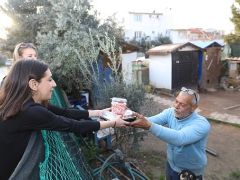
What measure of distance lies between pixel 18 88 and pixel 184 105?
1561mm

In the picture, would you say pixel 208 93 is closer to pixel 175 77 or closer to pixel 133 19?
pixel 175 77

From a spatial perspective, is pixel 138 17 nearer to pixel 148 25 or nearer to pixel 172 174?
pixel 148 25

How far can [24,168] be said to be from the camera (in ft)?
5.79

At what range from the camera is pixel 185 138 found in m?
2.62

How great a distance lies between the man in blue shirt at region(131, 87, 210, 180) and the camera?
2.57 m

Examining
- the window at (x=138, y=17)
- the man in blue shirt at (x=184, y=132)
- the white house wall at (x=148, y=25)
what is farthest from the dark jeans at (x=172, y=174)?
the window at (x=138, y=17)

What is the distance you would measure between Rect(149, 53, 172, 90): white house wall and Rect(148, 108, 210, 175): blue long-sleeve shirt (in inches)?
400

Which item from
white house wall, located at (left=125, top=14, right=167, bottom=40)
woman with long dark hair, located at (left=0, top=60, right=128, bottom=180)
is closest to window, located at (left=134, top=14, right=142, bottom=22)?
white house wall, located at (left=125, top=14, right=167, bottom=40)

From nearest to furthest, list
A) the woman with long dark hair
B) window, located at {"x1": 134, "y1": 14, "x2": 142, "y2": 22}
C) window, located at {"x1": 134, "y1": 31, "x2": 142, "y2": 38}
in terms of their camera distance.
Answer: the woman with long dark hair
window, located at {"x1": 134, "y1": 31, "x2": 142, "y2": 38}
window, located at {"x1": 134, "y1": 14, "x2": 142, "y2": 22}

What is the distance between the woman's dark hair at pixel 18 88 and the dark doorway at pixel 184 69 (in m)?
11.4

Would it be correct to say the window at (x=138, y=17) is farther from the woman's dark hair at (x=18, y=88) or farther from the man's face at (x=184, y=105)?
the woman's dark hair at (x=18, y=88)

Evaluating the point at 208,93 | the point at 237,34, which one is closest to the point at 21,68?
the point at 208,93

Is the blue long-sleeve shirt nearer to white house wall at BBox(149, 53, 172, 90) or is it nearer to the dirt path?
the dirt path

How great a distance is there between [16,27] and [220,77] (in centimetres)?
992
